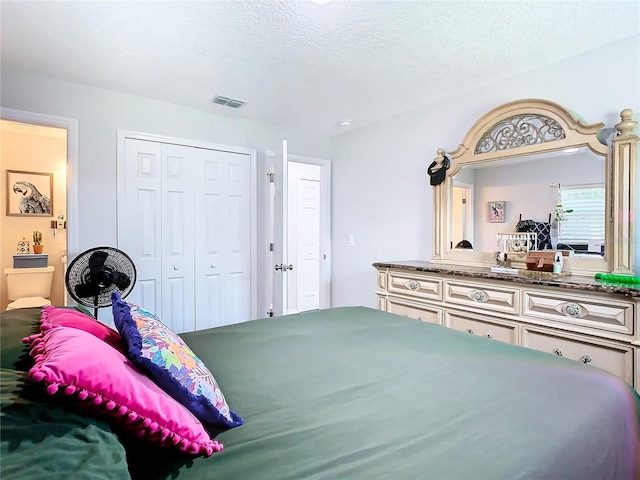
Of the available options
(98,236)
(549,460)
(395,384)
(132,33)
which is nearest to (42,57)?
(132,33)

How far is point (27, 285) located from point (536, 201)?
17.0ft

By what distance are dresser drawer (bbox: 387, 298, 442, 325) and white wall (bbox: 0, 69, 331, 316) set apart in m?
2.31

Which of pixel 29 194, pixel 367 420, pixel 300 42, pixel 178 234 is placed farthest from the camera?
pixel 29 194

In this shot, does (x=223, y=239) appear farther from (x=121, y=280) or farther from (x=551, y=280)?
(x=551, y=280)

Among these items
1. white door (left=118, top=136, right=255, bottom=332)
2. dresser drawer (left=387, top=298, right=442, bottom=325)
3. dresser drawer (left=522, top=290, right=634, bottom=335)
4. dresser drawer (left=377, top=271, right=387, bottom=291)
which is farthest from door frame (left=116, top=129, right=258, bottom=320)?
dresser drawer (left=522, top=290, right=634, bottom=335)

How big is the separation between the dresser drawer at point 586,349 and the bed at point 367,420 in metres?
0.72

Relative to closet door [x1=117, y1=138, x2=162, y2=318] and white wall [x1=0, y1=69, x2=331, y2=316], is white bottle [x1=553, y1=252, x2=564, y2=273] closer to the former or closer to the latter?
white wall [x1=0, y1=69, x2=331, y2=316]

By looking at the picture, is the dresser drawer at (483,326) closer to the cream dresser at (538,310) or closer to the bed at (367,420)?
the cream dresser at (538,310)

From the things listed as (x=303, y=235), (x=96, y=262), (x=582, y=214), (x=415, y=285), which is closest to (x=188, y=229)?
(x=96, y=262)

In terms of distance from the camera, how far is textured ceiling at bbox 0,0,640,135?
1.84m

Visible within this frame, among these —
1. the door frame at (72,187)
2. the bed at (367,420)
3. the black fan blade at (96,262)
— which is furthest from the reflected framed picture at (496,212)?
the door frame at (72,187)

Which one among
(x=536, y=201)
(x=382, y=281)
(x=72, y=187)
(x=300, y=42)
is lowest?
(x=382, y=281)

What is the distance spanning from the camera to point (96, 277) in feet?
8.01

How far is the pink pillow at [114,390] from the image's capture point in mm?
636
